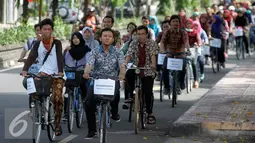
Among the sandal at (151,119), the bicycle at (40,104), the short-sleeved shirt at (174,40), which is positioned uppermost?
the short-sleeved shirt at (174,40)

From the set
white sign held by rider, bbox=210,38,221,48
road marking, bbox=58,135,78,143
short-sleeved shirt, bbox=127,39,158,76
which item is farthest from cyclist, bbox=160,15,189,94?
white sign held by rider, bbox=210,38,221,48

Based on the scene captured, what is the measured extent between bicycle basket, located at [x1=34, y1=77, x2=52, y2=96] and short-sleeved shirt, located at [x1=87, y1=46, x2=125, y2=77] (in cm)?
64

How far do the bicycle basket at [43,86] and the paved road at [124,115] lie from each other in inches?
38.4

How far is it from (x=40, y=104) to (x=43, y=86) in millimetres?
301

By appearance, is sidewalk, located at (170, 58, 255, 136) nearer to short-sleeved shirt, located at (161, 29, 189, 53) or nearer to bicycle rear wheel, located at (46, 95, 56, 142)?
short-sleeved shirt, located at (161, 29, 189, 53)

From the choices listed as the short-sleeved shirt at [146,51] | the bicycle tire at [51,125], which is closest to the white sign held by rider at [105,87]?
the bicycle tire at [51,125]

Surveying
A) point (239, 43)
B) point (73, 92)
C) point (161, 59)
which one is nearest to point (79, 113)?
point (73, 92)

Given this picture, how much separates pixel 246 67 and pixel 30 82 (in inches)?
631

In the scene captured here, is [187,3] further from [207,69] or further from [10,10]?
[207,69]

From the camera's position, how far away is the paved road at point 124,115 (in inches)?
552

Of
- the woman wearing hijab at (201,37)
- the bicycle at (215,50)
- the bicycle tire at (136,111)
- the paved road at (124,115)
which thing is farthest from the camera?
the bicycle at (215,50)

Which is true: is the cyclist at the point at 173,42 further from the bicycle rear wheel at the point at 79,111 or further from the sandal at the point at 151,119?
the bicycle rear wheel at the point at 79,111

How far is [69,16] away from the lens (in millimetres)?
62219

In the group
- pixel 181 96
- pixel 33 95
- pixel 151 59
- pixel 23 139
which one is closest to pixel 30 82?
pixel 33 95
